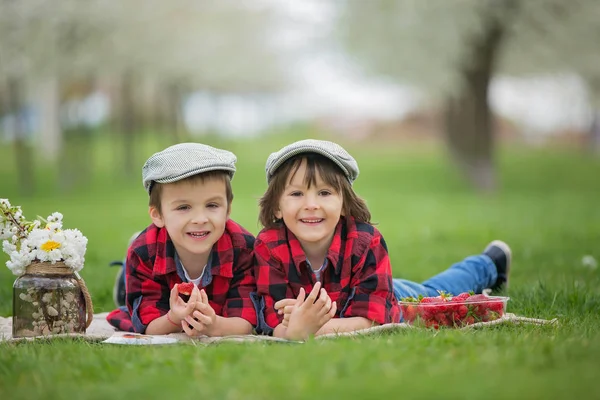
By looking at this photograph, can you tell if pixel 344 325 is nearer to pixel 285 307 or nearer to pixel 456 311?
pixel 285 307

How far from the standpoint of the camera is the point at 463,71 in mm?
19344

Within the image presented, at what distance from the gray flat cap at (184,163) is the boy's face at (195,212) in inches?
3.3

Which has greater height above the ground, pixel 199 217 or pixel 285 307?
pixel 199 217

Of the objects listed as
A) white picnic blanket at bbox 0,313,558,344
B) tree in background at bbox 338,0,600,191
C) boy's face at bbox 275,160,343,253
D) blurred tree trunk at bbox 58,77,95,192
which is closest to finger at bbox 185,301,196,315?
white picnic blanket at bbox 0,313,558,344

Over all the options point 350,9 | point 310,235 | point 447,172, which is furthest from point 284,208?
point 447,172

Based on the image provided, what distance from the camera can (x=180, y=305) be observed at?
4035 millimetres

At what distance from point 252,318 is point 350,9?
1553cm

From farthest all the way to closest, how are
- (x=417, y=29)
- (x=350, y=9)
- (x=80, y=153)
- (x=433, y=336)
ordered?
(x=80, y=153) → (x=350, y=9) → (x=417, y=29) → (x=433, y=336)

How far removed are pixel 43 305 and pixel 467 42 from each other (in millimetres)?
15728

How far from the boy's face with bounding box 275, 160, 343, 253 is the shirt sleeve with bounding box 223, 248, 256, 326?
1.13 ft

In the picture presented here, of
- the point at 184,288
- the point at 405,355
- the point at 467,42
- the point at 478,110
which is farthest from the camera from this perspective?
the point at 478,110

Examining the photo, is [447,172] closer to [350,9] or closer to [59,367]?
[350,9]

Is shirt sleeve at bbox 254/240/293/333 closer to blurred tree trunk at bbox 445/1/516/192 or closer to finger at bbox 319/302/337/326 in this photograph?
finger at bbox 319/302/337/326

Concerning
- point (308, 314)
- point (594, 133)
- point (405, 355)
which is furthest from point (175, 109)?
point (405, 355)
